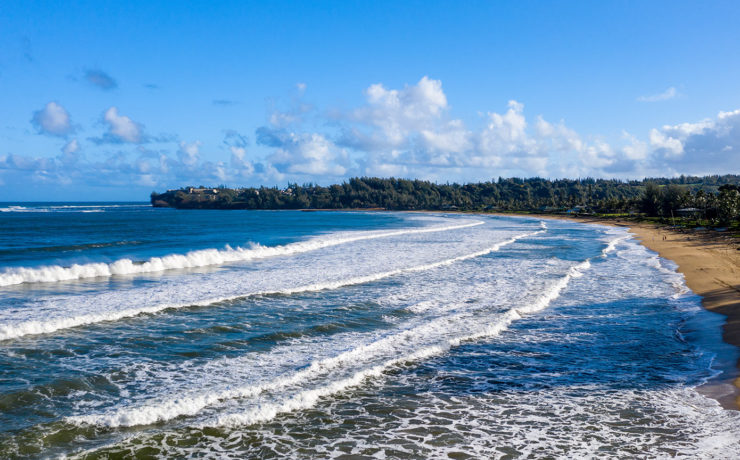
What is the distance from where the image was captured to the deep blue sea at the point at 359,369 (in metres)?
7.04

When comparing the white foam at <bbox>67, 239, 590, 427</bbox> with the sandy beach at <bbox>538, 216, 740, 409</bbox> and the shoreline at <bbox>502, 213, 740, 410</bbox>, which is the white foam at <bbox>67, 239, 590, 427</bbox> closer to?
the shoreline at <bbox>502, 213, 740, 410</bbox>

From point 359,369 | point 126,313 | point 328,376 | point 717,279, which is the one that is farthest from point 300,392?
point 717,279

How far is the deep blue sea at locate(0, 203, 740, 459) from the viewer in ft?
23.1

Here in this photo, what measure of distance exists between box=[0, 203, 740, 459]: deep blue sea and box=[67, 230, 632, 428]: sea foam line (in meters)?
0.04

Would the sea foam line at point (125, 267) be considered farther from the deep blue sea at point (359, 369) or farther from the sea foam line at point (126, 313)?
the sea foam line at point (126, 313)

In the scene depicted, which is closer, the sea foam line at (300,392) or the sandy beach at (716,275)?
the sea foam line at (300,392)

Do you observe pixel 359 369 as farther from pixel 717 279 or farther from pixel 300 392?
pixel 717 279

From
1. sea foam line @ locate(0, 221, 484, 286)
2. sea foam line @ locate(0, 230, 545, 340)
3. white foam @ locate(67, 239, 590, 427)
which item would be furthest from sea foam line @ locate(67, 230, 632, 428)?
sea foam line @ locate(0, 221, 484, 286)

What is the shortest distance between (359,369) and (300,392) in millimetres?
1647

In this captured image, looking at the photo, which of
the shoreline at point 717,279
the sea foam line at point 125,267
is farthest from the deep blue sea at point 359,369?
the sea foam line at point 125,267

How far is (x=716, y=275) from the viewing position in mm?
22125

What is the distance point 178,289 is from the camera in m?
18.9

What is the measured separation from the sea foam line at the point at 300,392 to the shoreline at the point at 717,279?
16.6 feet

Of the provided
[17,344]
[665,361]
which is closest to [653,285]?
[665,361]
